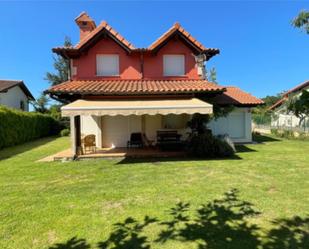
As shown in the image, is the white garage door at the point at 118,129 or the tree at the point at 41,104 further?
the tree at the point at 41,104

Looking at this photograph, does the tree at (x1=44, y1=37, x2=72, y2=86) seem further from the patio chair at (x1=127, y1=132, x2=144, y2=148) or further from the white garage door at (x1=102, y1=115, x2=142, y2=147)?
the patio chair at (x1=127, y1=132, x2=144, y2=148)

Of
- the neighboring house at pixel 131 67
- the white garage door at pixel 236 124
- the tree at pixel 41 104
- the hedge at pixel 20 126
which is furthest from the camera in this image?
the tree at pixel 41 104

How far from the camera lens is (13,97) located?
2191 inches

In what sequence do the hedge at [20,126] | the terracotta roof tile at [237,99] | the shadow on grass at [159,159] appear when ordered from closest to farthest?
the shadow on grass at [159,159]
the terracotta roof tile at [237,99]
the hedge at [20,126]

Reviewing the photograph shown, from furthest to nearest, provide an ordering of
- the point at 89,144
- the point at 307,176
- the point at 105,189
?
1. the point at 89,144
2. the point at 307,176
3. the point at 105,189

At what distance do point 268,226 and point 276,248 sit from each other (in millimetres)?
1379

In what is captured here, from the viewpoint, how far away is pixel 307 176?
1431 cm

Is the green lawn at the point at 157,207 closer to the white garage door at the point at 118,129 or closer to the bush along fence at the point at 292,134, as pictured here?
the white garage door at the point at 118,129

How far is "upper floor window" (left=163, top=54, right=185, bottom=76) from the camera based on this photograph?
27930mm

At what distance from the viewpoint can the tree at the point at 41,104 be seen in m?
73.5

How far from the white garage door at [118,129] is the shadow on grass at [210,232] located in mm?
18975

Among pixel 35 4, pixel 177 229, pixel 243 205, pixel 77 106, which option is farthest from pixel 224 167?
pixel 35 4

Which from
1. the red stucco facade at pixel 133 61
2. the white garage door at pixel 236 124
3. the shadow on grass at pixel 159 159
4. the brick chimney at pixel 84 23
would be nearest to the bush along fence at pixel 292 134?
the white garage door at pixel 236 124

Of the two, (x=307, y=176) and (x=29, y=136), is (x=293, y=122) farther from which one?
(x=29, y=136)
